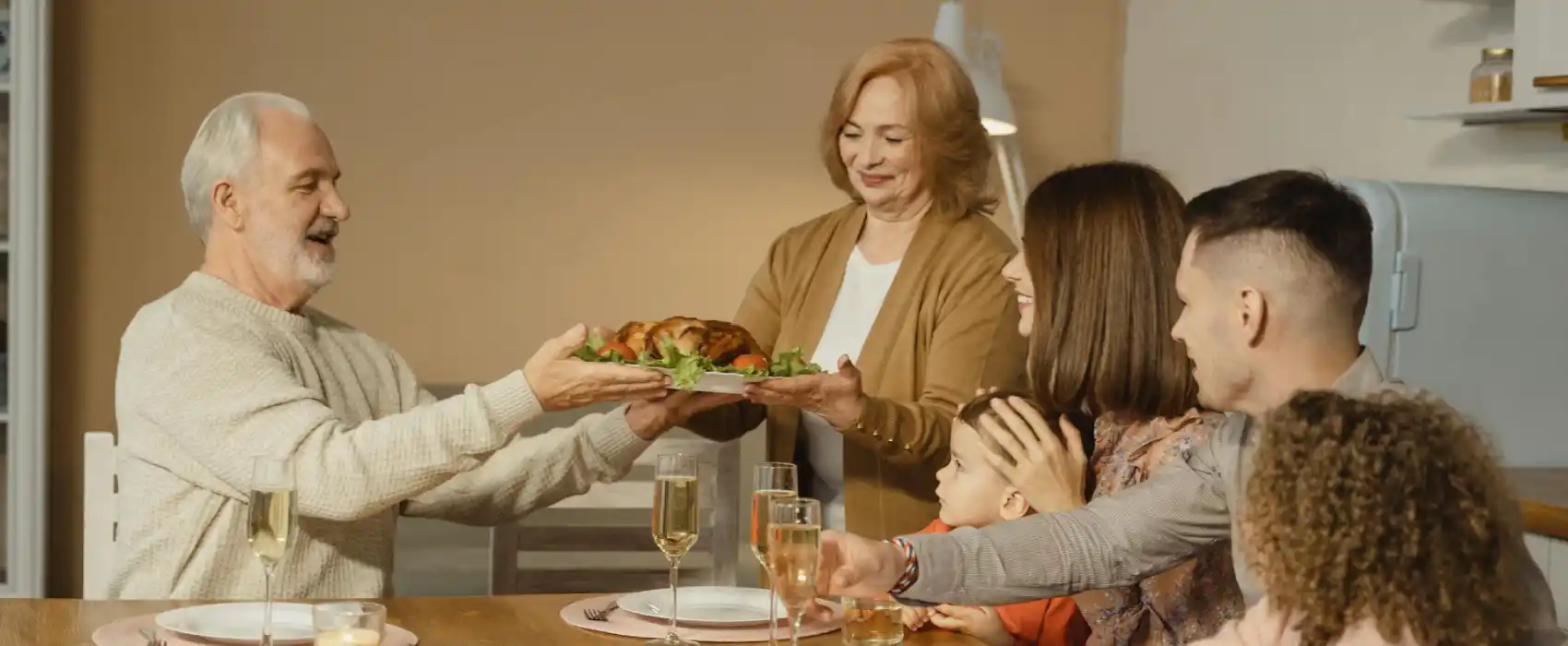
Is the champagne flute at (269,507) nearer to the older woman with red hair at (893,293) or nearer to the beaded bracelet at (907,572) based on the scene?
the beaded bracelet at (907,572)

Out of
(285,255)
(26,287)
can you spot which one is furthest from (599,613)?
(26,287)

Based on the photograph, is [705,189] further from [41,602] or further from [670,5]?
[41,602]

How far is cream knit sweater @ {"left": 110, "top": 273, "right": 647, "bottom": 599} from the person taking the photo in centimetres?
221

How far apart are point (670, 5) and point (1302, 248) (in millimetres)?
3016

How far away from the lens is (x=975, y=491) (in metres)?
2.24

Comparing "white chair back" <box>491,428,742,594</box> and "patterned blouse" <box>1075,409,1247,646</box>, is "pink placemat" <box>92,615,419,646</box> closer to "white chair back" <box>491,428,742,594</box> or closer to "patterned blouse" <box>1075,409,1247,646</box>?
"white chair back" <box>491,428,742,594</box>

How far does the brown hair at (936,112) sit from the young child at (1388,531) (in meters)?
1.45

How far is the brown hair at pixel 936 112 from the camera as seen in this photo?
9.17ft

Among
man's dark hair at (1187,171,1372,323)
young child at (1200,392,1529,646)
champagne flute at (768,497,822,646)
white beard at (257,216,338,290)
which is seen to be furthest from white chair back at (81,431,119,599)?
young child at (1200,392,1529,646)

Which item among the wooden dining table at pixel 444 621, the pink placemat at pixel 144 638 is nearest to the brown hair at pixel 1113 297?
the wooden dining table at pixel 444 621

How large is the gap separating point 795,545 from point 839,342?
4.07 ft

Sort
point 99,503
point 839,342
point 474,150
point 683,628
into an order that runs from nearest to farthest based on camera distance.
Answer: point 683,628
point 99,503
point 839,342
point 474,150

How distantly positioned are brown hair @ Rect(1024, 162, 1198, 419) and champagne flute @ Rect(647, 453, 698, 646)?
1.59ft

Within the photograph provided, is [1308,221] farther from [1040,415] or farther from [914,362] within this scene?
[914,362]
